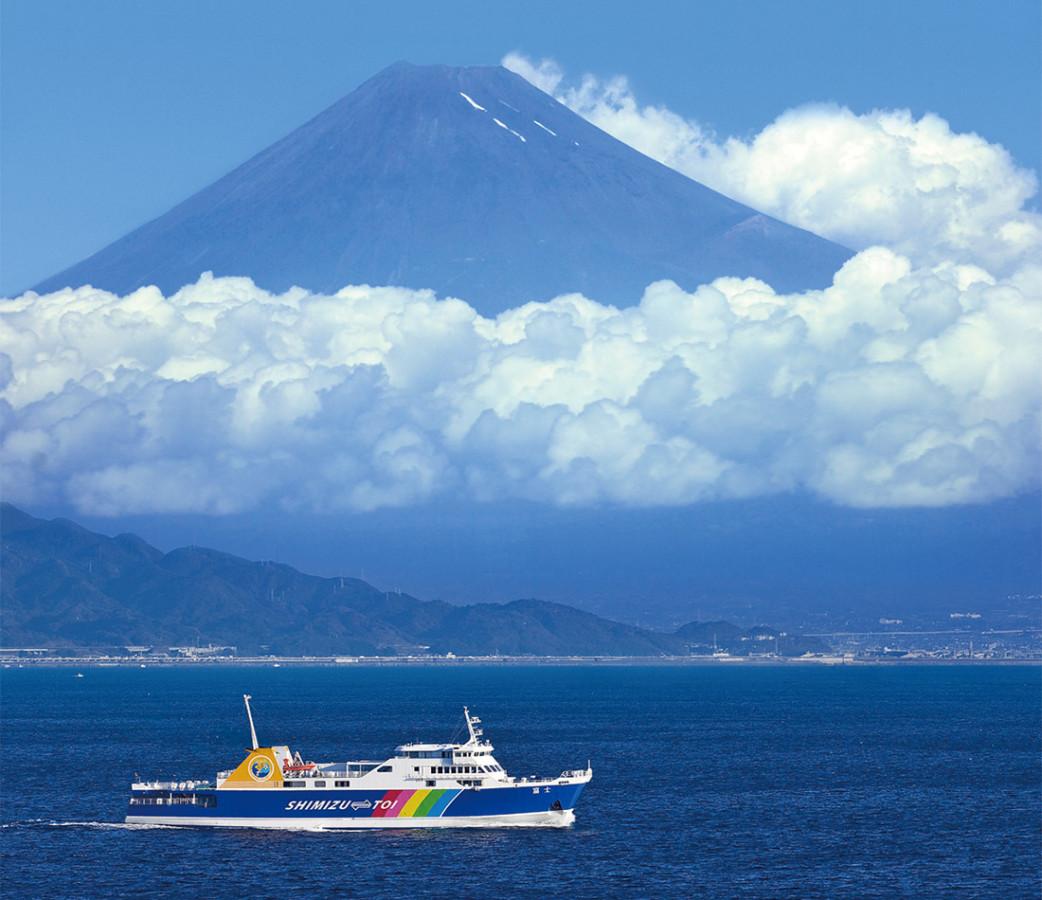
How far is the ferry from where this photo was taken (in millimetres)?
131125

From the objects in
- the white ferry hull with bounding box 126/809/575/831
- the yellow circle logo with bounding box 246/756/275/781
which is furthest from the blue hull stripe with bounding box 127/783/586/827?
the yellow circle logo with bounding box 246/756/275/781

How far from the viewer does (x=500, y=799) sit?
13150cm

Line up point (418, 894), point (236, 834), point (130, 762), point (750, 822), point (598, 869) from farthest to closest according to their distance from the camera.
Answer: point (130, 762) → point (750, 822) → point (236, 834) → point (598, 869) → point (418, 894)

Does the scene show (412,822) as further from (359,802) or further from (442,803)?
(359,802)

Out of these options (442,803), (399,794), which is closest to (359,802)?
(399,794)

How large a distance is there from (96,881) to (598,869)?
29.9 metres

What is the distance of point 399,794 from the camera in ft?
431

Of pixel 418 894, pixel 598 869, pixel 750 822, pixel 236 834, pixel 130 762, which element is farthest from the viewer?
pixel 130 762

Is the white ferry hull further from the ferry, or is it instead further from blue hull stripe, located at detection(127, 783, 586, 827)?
blue hull stripe, located at detection(127, 783, 586, 827)

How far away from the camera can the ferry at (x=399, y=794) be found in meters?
131

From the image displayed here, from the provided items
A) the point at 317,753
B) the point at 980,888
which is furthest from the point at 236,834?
the point at 317,753

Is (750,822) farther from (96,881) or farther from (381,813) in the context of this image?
(96,881)

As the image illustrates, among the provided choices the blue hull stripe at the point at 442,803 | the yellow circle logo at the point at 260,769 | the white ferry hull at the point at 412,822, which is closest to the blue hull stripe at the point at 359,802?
the blue hull stripe at the point at 442,803

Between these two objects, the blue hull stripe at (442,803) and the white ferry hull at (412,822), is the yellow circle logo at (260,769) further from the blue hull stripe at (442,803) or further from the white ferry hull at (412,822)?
the blue hull stripe at (442,803)
